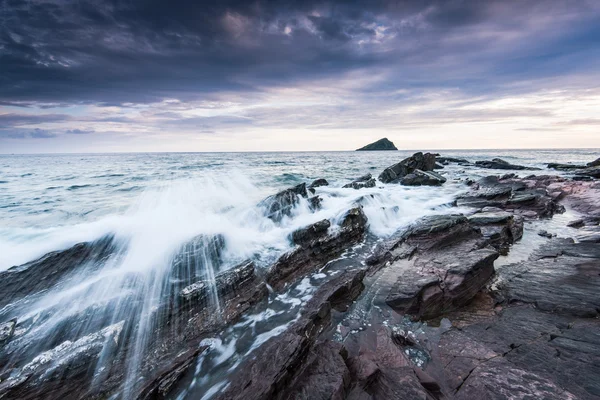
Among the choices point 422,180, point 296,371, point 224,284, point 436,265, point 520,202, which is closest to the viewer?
point 296,371

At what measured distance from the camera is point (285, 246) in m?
8.06

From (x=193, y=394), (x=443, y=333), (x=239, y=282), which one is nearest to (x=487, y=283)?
(x=443, y=333)

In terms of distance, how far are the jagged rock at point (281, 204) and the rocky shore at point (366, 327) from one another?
93.9 inches

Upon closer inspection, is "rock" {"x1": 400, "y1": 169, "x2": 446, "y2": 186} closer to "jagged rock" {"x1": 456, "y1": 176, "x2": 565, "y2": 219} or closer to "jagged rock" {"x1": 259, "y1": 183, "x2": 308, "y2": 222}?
"jagged rock" {"x1": 456, "y1": 176, "x2": 565, "y2": 219}

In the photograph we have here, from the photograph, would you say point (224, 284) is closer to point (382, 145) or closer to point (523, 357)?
point (523, 357)

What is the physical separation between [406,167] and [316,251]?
21.9 meters

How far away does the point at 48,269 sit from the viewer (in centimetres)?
618

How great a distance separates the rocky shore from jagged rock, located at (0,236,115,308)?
35 millimetres

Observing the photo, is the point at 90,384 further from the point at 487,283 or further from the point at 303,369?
the point at 487,283

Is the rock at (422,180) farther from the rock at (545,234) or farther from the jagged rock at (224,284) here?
the jagged rock at (224,284)

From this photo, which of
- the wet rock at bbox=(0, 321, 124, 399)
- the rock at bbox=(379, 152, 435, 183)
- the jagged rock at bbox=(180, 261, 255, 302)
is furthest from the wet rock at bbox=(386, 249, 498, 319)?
the rock at bbox=(379, 152, 435, 183)

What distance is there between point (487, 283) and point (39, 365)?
27.9ft

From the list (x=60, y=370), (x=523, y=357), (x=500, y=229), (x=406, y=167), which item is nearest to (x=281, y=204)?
(x=500, y=229)

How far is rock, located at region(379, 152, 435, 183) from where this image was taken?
25078 mm
